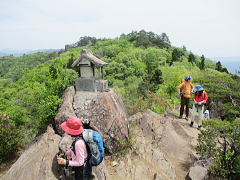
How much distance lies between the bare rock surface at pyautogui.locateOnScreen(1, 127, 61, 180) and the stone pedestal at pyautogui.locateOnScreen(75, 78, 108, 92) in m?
2.55

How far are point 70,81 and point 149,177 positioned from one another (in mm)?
4721

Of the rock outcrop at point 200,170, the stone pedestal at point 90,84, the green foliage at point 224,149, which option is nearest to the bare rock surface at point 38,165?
the stone pedestal at point 90,84

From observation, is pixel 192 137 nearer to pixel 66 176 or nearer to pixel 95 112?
pixel 95 112

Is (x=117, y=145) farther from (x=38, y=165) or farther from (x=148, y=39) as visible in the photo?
(x=148, y=39)

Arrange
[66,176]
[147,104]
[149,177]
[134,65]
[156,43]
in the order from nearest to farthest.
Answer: [66,176] < [149,177] < [147,104] < [134,65] < [156,43]

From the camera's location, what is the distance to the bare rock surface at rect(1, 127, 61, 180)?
4273 mm

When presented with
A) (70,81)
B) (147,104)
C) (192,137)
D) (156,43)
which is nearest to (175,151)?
(192,137)

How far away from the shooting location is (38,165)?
177 inches

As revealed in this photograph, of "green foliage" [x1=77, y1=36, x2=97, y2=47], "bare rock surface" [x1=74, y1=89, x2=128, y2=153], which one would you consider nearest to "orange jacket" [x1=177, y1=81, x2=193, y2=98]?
"bare rock surface" [x1=74, y1=89, x2=128, y2=153]

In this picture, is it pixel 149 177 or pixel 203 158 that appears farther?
pixel 203 158

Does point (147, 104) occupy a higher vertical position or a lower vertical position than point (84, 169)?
lower

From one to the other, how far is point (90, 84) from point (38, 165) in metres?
3.47

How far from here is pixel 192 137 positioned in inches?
332

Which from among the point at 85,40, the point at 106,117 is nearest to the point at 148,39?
the point at 85,40
